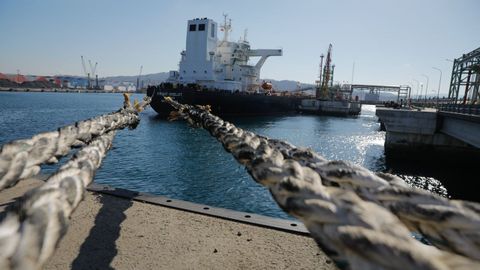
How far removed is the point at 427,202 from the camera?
1.10m

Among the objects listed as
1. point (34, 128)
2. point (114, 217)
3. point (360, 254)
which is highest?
point (360, 254)

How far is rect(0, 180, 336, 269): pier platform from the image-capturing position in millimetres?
3754

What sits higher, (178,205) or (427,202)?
(427,202)

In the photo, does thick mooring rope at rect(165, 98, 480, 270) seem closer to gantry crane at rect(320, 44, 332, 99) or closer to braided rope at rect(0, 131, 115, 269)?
braided rope at rect(0, 131, 115, 269)

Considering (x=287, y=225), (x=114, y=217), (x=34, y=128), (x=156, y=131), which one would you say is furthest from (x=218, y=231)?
(x=34, y=128)

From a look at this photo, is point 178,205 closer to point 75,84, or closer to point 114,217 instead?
point 114,217

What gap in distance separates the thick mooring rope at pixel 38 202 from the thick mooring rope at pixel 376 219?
82 cm

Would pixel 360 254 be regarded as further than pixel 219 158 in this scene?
No

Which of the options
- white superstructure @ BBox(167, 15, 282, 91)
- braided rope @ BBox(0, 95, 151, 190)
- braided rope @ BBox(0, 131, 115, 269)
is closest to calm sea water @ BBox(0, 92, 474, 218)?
braided rope @ BBox(0, 95, 151, 190)

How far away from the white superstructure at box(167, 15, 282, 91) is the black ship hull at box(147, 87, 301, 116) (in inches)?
173

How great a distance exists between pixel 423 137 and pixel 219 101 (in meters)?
25.6

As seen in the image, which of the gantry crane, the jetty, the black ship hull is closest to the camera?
the jetty

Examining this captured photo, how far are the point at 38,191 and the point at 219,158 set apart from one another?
1759 cm

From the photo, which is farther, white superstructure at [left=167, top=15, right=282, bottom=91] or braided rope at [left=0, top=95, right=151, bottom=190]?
white superstructure at [left=167, top=15, right=282, bottom=91]
